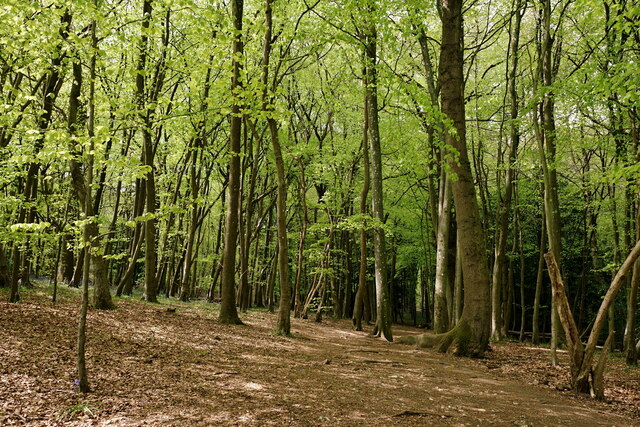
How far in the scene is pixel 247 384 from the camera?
5.70 m

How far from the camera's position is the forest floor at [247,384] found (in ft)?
14.4

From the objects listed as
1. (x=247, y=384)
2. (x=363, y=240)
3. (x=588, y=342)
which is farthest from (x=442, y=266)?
(x=247, y=384)

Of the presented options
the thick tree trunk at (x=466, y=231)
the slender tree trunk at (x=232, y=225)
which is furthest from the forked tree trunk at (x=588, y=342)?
the slender tree trunk at (x=232, y=225)

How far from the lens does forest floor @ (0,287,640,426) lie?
4.39 meters

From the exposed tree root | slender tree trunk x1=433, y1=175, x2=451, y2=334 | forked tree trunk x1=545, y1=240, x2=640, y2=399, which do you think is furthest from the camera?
slender tree trunk x1=433, y1=175, x2=451, y2=334

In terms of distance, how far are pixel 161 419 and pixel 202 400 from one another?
725 millimetres

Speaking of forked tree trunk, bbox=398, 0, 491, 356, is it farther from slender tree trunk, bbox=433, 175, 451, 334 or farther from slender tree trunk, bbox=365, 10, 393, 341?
slender tree trunk, bbox=365, 10, 393, 341

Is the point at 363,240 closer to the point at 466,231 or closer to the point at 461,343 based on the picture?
the point at 466,231

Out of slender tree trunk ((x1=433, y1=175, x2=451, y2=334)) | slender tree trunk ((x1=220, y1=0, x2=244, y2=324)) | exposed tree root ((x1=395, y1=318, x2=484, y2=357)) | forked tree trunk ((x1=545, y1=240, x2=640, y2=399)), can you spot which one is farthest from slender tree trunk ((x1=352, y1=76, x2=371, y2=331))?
forked tree trunk ((x1=545, y1=240, x2=640, y2=399))

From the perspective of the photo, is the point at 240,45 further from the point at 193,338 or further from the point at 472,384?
the point at 472,384

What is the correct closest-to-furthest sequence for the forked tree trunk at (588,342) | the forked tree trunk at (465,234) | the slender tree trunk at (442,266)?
the forked tree trunk at (588,342), the forked tree trunk at (465,234), the slender tree trunk at (442,266)

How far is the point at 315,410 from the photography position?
4.73 m

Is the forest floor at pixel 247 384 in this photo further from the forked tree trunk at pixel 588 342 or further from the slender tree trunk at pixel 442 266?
the slender tree trunk at pixel 442 266

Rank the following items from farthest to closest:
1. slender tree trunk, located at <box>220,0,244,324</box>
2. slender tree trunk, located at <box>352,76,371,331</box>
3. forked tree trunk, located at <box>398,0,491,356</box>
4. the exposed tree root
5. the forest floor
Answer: slender tree trunk, located at <box>352,76,371,331</box>
slender tree trunk, located at <box>220,0,244,324</box>
the exposed tree root
forked tree trunk, located at <box>398,0,491,356</box>
the forest floor
